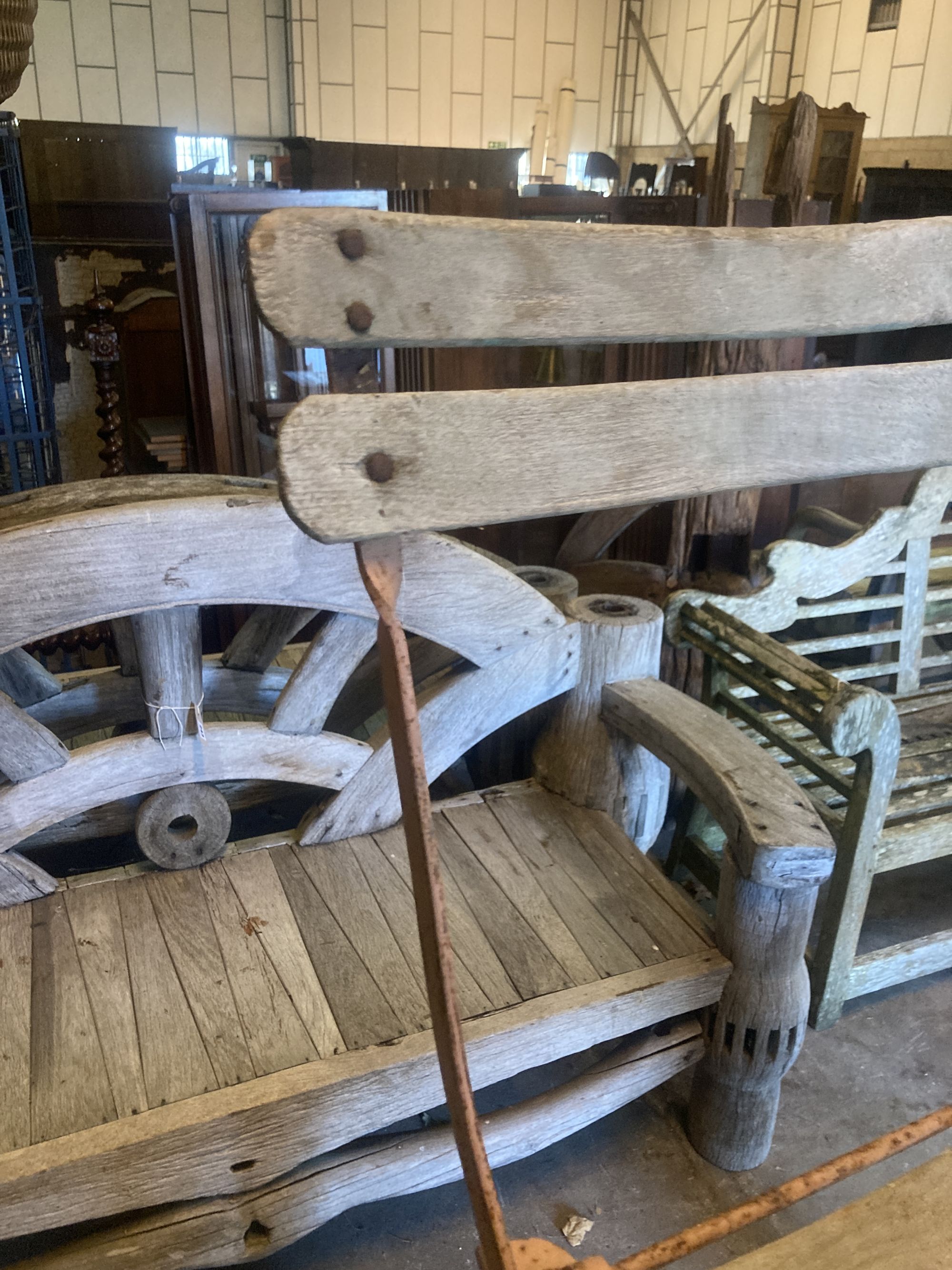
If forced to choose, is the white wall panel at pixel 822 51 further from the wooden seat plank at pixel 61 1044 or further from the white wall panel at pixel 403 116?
the wooden seat plank at pixel 61 1044

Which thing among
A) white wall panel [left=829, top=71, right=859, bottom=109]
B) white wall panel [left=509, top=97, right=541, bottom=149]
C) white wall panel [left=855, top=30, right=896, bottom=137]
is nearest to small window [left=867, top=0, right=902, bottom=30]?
white wall panel [left=855, top=30, right=896, bottom=137]

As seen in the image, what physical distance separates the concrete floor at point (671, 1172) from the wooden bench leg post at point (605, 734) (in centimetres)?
63

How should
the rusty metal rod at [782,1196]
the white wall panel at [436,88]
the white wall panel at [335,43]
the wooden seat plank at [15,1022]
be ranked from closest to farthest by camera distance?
the rusty metal rod at [782,1196], the wooden seat plank at [15,1022], the white wall panel at [335,43], the white wall panel at [436,88]

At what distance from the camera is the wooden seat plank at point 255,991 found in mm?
1521

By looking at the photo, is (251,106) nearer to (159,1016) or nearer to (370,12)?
(370,12)

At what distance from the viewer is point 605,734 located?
83.4 inches

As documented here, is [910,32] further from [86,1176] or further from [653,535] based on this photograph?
[86,1176]

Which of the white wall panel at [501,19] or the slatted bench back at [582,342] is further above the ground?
the white wall panel at [501,19]

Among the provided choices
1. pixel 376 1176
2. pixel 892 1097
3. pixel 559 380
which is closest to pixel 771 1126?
pixel 892 1097

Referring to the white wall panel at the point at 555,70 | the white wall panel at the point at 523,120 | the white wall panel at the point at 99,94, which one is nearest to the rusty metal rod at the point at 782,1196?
the white wall panel at the point at 99,94

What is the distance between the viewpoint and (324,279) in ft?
3.16

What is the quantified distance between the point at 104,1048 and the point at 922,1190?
1.16 metres

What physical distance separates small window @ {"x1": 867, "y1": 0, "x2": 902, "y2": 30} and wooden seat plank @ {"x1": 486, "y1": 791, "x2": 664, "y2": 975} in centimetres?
630

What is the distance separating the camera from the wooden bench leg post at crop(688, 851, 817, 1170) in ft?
5.57
